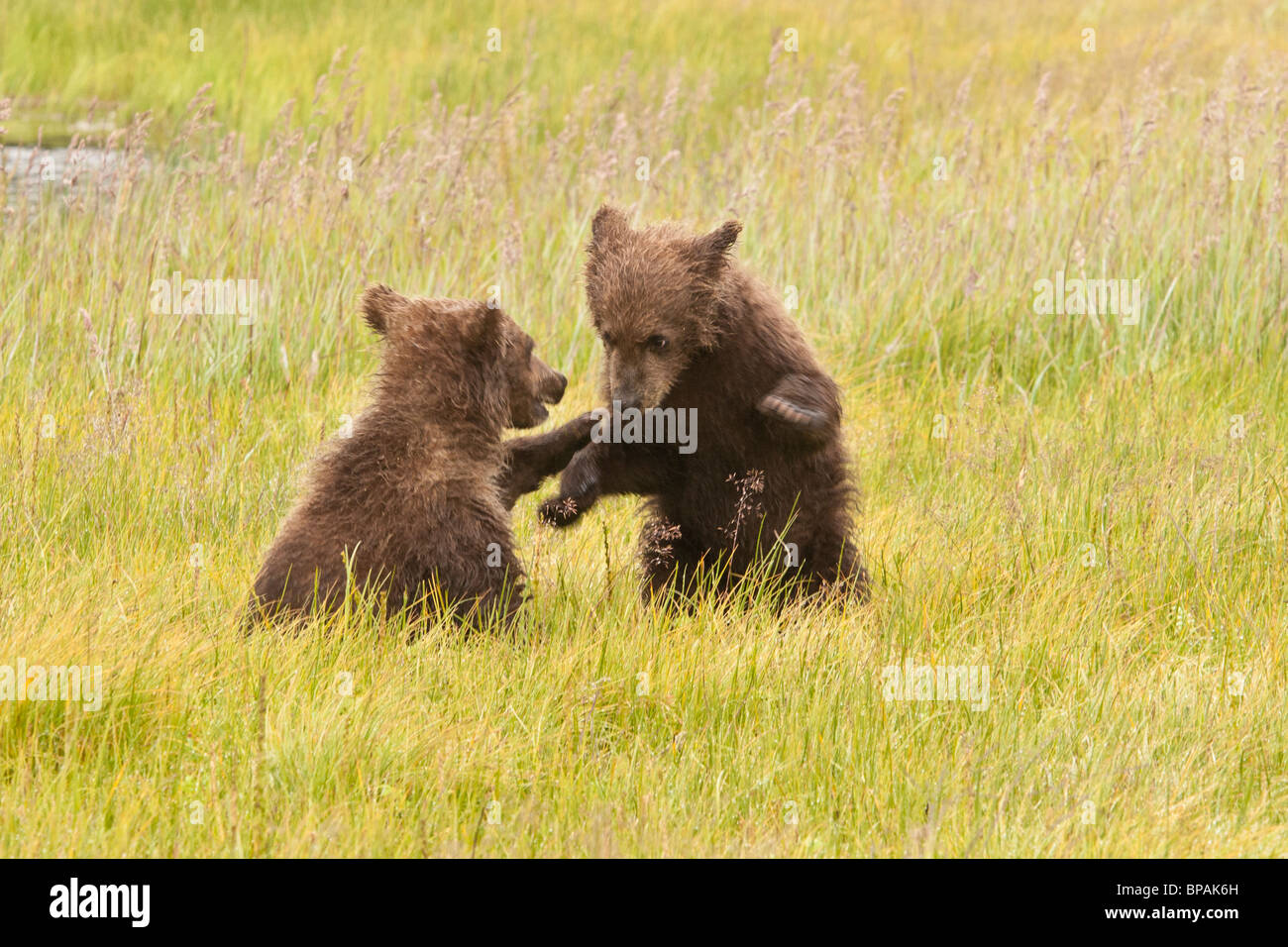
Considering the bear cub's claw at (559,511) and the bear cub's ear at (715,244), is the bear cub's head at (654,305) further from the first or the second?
the bear cub's claw at (559,511)

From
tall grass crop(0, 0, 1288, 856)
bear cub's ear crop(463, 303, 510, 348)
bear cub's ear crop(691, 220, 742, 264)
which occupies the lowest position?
tall grass crop(0, 0, 1288, 856)

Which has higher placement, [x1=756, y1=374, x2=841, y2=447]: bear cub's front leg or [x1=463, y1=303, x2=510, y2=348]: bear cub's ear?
[x1=463, y1=303, x2=510, y2=348]: bear cub's ear

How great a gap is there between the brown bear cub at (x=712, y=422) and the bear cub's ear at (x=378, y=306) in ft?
2.51

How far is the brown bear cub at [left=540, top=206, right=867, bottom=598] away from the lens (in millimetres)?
5176

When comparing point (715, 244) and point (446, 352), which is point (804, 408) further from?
point (446, 352)

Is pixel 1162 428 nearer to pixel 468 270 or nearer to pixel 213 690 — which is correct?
pixel 468 270

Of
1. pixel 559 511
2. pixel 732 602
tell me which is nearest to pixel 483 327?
pixel 559 511

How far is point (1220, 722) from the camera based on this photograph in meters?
4.22

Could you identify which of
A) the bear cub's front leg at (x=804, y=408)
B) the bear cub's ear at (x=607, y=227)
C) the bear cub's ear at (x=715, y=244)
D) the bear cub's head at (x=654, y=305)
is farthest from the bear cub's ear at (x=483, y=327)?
the bear cub's front leg at (x=804, y=408)

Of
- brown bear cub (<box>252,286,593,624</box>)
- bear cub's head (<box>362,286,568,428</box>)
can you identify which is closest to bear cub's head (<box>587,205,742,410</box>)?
brown bear cub (<box>252,286,593,624</box>)

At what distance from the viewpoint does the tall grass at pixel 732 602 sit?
372 centimetres

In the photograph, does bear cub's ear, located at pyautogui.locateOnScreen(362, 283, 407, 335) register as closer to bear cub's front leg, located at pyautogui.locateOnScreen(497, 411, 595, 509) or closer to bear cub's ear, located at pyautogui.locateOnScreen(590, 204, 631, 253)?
bear cub's front leg, located at pyautogui.locateOnScreen(497, 411, 595, 509)

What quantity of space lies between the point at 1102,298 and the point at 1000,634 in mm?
4138

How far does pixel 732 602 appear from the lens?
5.19 m
